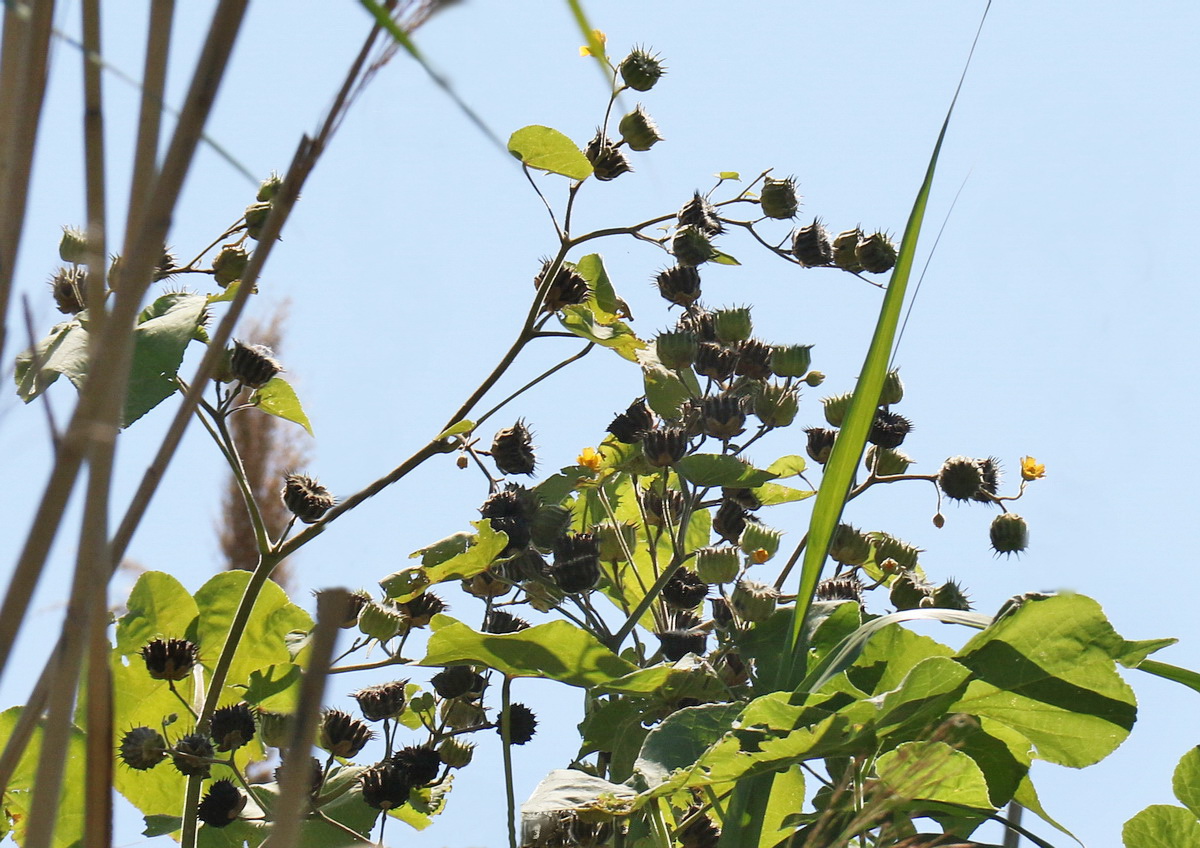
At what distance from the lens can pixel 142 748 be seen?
58 centimetres

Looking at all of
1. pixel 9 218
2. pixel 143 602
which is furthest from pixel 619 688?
pixel 9 218

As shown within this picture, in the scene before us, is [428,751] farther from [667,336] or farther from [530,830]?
[667,336]

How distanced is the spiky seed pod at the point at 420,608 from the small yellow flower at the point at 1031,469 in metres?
0.40

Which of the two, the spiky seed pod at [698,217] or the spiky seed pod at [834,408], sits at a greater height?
the spiky seed pod at [698,217]

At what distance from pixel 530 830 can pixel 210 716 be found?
7.0 inches

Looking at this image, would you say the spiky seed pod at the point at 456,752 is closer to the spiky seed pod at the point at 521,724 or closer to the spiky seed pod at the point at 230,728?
the spiky seed pod at the point at 521,724

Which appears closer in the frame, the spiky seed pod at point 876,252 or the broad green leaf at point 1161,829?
the broad green leaf at point 1161,829

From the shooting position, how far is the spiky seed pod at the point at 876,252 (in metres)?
0.76

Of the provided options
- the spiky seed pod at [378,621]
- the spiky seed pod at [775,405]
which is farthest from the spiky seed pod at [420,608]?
the spiky seed pod at [775,405]

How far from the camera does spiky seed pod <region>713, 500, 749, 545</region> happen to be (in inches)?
29.9

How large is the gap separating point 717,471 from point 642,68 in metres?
0.28

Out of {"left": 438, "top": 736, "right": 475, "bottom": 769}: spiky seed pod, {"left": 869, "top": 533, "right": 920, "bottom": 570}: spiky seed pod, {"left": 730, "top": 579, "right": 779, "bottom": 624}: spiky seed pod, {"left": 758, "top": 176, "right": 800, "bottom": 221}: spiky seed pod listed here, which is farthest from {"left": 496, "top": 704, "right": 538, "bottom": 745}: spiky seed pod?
{"left": 758, "top": 176, "right": 800, "bottom": 221}: spiky seed pod

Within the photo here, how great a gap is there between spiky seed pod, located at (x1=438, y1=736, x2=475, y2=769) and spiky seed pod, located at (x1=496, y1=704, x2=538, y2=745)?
0.12ft

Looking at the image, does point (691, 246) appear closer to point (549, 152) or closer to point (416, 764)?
point (549, 152)
